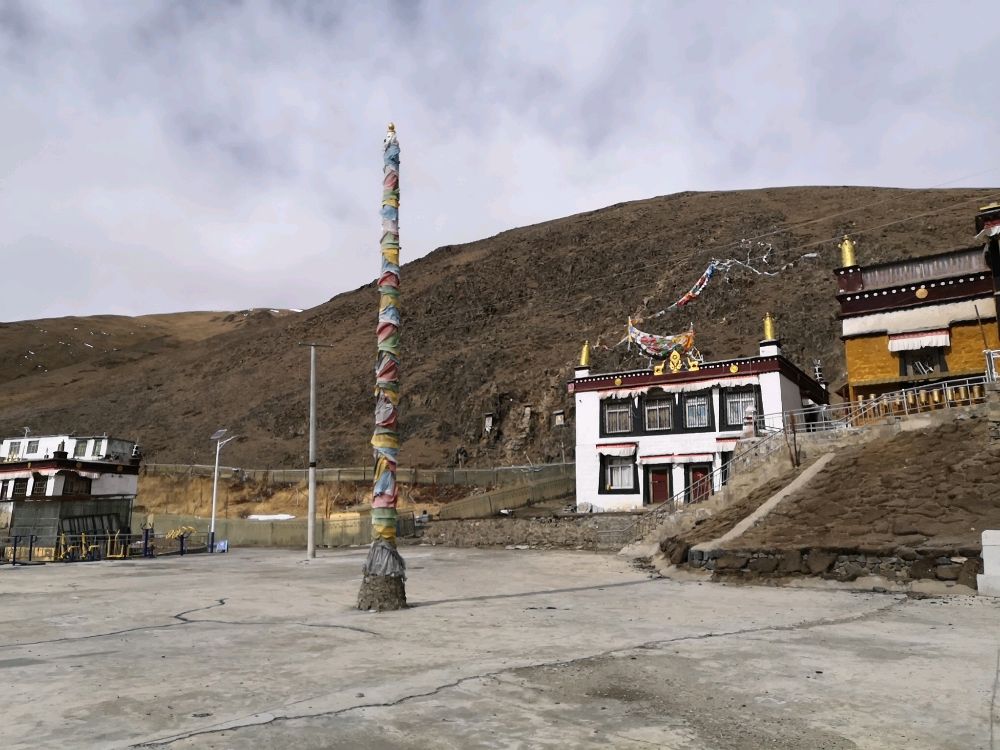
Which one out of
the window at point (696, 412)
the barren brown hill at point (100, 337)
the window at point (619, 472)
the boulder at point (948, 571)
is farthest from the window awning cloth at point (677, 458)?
the barren brown hill at point (100, 337)

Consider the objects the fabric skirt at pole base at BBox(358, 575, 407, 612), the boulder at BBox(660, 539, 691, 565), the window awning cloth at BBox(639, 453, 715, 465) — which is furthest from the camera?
the window awning cloth at BBox(639, 453, 715, 465)

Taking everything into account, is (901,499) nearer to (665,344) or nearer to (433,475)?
(665,344)

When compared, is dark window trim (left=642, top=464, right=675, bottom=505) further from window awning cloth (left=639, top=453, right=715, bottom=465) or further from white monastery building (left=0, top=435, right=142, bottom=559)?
white monastery building (left=0, top=435, right=142, bottom=559)

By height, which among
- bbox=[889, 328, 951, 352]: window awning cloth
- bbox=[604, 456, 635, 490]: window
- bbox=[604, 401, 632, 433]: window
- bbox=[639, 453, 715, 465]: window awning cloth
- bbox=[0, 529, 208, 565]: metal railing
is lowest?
bbox=[0, 529, 208, 565]: metal railing

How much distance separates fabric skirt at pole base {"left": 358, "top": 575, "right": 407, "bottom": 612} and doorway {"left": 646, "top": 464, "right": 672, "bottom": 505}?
80.1ft

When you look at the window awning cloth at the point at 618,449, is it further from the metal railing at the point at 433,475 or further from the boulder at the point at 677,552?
the boulder at the point at 677,552

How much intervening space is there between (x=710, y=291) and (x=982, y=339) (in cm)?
4984

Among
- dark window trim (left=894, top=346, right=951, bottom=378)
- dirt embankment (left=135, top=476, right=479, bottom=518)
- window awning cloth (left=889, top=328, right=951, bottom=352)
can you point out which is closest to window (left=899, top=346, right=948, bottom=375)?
dark window trim (left=894, top=346, right=951, bottom=378)

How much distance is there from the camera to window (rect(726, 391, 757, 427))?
33.5 m

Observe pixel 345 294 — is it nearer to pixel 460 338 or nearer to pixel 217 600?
pixel 460 338

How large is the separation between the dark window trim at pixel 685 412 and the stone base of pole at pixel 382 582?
2496 centimetres

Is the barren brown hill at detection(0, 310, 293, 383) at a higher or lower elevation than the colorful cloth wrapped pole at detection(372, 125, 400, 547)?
higher

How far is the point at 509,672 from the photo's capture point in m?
7.13

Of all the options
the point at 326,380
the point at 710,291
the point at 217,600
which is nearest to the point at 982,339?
the point at 217,600
